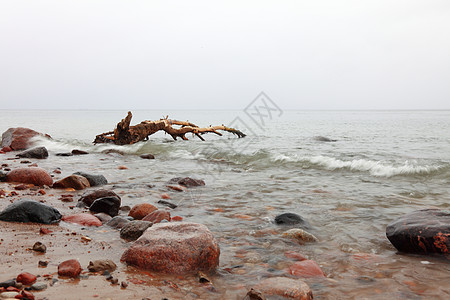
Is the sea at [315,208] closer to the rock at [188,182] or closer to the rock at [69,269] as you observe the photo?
the rock at [188,182]

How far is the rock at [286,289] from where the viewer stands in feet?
8.04

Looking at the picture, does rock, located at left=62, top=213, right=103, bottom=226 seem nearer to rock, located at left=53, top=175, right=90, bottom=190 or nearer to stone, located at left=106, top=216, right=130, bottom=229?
stone, located at left=106, top=216, right=130, bottom=229

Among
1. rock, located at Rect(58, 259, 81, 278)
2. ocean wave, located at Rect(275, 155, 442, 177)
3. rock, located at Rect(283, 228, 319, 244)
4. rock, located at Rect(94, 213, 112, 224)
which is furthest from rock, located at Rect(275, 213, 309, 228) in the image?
ocean wave, located at Rect(275, 155, 442, 177)

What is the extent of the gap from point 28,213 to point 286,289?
334 centimetres

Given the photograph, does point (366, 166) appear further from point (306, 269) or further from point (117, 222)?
point (117, 222)

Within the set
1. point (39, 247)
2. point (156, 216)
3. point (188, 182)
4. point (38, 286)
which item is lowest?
point (188, 182)

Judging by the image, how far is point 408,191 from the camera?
6754mm

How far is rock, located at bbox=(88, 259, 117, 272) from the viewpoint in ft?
8.83

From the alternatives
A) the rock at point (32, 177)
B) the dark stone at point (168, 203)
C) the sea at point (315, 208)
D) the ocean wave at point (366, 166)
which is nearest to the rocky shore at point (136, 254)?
the sea at point (315, 208)

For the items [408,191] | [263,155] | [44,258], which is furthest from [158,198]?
[263,155]

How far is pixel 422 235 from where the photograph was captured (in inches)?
138

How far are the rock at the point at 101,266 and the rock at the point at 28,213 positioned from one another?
1774mm

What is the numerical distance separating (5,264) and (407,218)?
4.13 metres

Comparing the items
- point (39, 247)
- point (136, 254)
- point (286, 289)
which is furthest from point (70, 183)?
point (286, 289)
